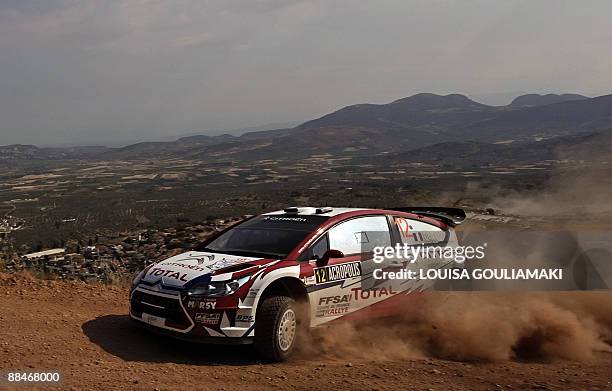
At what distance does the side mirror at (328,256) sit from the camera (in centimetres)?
602

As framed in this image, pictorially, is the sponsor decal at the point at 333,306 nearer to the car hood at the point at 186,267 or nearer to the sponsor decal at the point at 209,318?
the car hood at the point at 186,267

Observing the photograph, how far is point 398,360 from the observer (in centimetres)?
578

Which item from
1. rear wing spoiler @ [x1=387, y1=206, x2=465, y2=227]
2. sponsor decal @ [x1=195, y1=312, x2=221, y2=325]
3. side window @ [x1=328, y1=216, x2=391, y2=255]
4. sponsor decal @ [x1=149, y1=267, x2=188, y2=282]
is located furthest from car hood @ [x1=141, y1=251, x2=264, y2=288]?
rear wing spoiler @ [x1=387, y1=206, x2=465, y2=227]

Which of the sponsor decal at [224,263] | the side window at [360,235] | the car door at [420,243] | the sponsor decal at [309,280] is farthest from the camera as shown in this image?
the car door at [420,243]

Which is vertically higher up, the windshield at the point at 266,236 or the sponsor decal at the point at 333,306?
the windshield at the point at 266,236

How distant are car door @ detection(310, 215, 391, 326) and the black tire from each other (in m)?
0.45

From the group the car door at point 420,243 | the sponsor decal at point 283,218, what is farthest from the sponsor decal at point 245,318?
the car door at point 420,243

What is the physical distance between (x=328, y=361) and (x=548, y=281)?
447cm

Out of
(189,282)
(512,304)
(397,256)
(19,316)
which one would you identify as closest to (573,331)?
(512,304)

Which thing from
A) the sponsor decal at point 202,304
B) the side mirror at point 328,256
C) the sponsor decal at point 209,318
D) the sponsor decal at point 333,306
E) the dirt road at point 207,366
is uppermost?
the side mirror at point 328,256

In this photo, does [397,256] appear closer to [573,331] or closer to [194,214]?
[573,331]

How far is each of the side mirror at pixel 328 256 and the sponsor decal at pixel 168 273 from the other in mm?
1468

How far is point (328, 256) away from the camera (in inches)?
238

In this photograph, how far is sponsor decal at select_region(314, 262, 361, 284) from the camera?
599 centimetres
